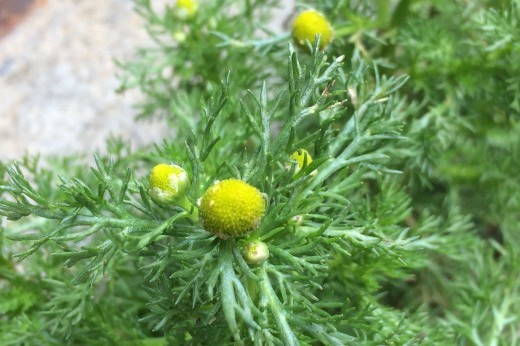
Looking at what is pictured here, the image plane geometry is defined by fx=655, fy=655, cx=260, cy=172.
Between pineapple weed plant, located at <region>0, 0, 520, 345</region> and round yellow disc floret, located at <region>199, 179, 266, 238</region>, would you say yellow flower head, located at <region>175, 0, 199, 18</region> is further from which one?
round yellow disc floret, located at <region>199, 179, 266, 238</region>

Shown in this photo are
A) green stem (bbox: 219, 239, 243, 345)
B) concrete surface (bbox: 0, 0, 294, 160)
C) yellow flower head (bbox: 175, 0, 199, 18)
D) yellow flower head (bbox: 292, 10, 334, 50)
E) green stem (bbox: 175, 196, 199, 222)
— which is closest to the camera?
green stem (bbox: 219, 239, 243, 345)

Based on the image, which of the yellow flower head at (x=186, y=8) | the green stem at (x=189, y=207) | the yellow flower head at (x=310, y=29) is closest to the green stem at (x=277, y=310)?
the green stem at (x=189, y=207)

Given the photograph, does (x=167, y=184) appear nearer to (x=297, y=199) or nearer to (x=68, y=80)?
(x=297, y=199)

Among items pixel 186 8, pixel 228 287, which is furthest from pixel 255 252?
pixel 186 8

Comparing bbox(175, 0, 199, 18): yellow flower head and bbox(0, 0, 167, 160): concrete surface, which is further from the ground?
bbox(175, 0, 199, 18): yellow flower head

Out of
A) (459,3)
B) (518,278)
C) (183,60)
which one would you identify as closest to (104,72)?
(183,60)

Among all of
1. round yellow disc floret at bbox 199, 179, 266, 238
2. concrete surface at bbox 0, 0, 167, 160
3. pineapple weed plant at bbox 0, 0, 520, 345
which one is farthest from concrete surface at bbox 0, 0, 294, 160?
round yellow disc floret at bbox 199, 179, 266, 238

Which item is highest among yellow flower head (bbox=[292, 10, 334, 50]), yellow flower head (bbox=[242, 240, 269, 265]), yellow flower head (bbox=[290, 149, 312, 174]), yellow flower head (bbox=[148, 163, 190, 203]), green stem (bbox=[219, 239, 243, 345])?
yellow flower head (bbox=[148, 163, 190, 203])
